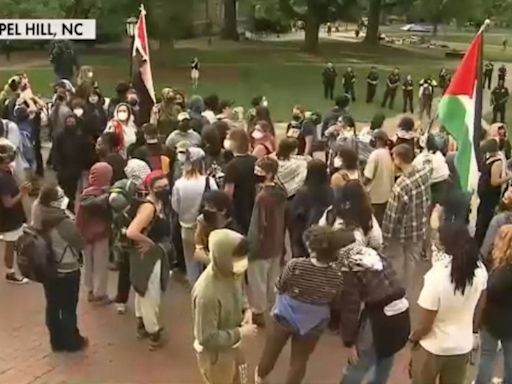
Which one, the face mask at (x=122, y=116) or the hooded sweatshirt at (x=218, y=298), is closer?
the hooded sweatshirt at (x=218, y=298)

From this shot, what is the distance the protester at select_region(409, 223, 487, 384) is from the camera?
5.68 metres

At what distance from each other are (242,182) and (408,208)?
5.35 feet

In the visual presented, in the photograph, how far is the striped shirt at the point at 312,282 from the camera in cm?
587

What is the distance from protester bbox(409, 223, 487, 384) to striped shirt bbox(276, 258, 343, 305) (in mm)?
588

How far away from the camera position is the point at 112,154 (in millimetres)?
9070

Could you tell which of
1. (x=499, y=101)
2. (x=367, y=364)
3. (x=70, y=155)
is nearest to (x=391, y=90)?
(x=499, y=101)

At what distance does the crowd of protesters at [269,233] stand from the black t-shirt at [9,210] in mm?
18

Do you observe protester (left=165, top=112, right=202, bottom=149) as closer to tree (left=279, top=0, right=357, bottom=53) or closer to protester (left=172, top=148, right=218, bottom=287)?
protester (left=172, top=148, right=218, bottom=287)

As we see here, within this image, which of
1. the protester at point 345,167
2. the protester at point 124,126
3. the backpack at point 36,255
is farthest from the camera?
the protester at point 124,126

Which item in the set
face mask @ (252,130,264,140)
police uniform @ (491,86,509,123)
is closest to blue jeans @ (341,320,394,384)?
face mask @ (252,130,264,140)

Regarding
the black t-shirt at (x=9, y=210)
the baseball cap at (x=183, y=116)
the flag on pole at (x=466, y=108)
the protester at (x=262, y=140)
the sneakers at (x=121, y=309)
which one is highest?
the flag on pole at (x=466, y=108)

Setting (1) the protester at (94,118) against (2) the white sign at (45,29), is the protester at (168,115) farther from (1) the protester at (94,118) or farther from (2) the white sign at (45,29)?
(2) the white sign at (45,29)

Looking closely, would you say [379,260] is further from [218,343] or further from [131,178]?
[131,178]

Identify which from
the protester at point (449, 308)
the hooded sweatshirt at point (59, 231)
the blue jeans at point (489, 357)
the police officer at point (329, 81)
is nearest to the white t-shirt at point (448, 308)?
the protester at point (449, 308)
